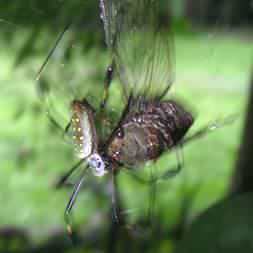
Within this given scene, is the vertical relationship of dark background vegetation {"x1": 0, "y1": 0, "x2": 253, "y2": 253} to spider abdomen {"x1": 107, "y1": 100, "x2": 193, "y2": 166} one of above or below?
below

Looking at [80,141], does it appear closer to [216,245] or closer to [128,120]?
[128,120]

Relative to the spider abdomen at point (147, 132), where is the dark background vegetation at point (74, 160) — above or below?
below

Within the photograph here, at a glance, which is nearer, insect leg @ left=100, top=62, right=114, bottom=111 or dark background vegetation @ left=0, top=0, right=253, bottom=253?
insect leg @ left=100, top=62, right=114, bottom=111

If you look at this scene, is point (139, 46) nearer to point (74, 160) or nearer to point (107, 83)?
point (107, 83)

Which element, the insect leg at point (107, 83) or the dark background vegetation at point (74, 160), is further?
the dark background vegetation at point (74, 160)

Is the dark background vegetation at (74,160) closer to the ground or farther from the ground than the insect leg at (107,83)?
closer to the ground

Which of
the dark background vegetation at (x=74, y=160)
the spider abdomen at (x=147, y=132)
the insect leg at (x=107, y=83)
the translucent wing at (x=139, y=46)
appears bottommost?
the dark background vegetation at (x=74, y=160)
